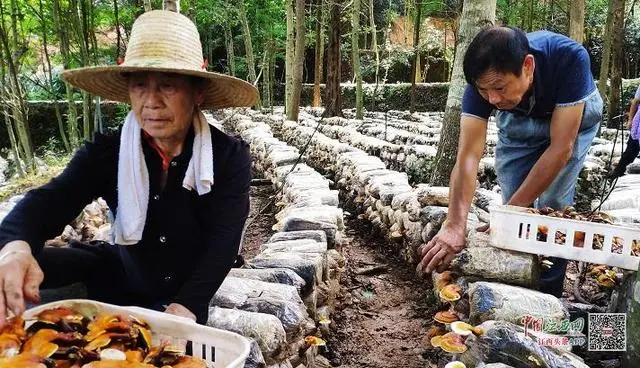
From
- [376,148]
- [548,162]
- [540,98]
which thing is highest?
[540,98]

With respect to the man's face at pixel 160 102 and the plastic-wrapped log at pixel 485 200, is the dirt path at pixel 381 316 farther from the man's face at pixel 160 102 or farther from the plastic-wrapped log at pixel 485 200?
the man's face at pixel 160 102

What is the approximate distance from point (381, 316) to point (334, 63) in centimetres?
1195

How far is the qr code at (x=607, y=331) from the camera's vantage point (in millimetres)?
2537

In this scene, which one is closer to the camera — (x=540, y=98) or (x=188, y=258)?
(x=188, y=258)

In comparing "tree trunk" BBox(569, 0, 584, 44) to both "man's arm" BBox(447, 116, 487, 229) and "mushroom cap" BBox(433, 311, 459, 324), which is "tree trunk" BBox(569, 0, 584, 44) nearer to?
"man's arm" BBox(447, 116, 487, 229)

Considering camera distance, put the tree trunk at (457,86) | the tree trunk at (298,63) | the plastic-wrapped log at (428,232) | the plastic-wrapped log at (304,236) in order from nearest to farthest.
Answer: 1. the plastic-wrapped log at (304,236)
2. the plastic-wrapped log at (428,232)
3. the tree trunk at (457,86)
4. the tree trunk at (298,63)

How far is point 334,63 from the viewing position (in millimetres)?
15250

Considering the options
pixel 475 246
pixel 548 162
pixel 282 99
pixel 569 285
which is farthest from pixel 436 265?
pixel 282 99

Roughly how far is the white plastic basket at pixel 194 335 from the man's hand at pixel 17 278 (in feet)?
0.20

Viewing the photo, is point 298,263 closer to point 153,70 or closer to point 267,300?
point 267,300

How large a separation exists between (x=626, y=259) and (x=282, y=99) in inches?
1082

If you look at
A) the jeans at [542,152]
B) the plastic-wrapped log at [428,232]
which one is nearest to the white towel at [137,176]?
the jeans at [542,152]

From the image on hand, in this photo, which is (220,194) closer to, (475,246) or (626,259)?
(475,246)

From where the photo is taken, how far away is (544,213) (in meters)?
2.85
